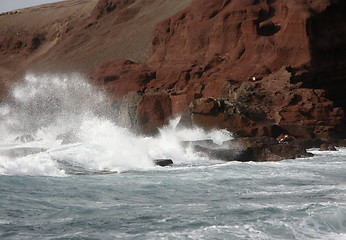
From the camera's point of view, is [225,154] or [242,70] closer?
[225,154]

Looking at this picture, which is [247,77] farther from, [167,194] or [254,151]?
[167,194]

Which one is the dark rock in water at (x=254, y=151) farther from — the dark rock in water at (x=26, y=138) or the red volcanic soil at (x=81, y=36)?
the red volcanic soil at (x=81, y=36)

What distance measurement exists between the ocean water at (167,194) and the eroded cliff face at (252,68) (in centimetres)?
309

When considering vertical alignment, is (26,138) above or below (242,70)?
below

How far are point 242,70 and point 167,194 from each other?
1994 centimetres

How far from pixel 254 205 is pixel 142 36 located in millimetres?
42549

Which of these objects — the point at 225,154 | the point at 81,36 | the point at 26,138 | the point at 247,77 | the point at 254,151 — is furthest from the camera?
the point at 81,36

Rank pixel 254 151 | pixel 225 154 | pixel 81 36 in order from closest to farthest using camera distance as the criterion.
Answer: pixel 254 151
pixel 225 154
pixel 81 36

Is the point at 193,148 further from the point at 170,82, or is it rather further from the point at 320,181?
the point at 170,82

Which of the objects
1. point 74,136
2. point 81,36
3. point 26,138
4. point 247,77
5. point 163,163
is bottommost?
point 163,163

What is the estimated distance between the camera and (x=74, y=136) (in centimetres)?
2484

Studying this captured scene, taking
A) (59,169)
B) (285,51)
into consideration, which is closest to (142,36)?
(285,51)

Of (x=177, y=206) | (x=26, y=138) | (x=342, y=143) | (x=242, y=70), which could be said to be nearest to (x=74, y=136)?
(x=242, y=70)

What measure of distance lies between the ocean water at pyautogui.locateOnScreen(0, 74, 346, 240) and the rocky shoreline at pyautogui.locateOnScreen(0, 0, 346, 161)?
1527mm
